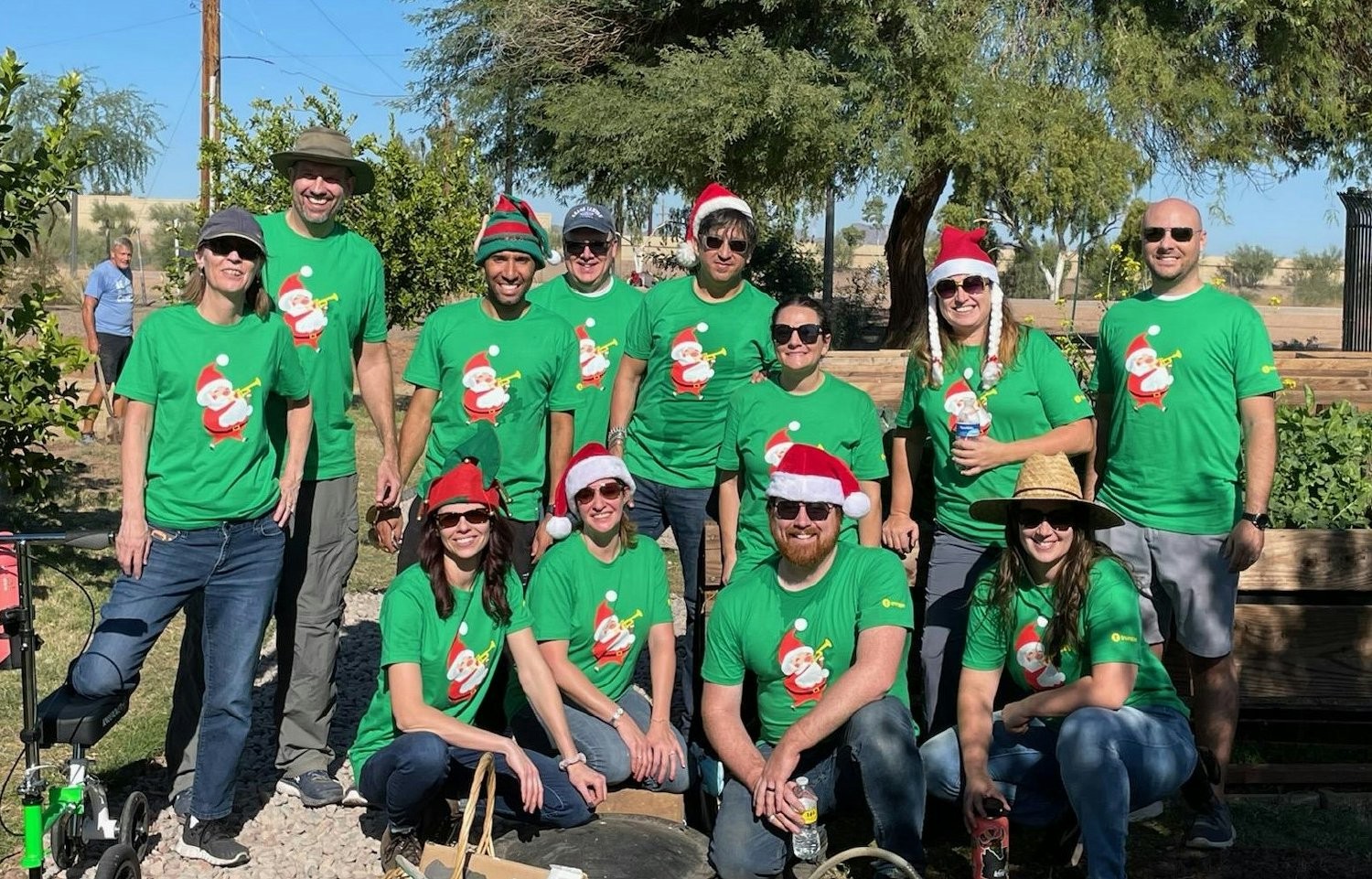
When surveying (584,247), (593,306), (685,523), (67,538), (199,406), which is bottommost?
(685,523)

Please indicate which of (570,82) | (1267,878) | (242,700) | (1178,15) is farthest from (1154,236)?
(570,82)

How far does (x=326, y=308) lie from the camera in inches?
193

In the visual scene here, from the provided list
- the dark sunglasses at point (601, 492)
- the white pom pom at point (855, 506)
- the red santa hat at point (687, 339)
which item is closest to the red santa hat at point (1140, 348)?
the white pom pom at point (855, 506)

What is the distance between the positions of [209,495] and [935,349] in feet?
7.75

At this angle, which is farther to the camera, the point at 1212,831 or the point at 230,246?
the point at 1212,831

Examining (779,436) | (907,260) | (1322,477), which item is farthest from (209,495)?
(907,260)

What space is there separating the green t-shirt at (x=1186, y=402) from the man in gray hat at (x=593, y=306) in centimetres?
187

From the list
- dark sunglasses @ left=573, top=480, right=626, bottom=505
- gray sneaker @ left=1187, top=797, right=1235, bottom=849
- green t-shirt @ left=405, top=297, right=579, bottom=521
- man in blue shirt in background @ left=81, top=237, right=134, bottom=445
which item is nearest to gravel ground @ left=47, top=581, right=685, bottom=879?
green t-shirt @ left=405, top=297, right=579, bottom=521

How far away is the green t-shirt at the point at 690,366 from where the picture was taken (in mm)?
5168

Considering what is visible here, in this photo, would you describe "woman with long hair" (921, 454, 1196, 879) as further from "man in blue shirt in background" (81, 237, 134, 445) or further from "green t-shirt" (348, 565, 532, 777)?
"man in blue shirt in background" (81, 237, 134, 445)

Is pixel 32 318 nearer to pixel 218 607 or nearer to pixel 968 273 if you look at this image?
pixel 218 607

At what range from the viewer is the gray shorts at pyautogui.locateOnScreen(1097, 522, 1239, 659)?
15.3 feet

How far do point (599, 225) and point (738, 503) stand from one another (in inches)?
50.7

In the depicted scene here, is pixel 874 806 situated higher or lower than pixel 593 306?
lower
